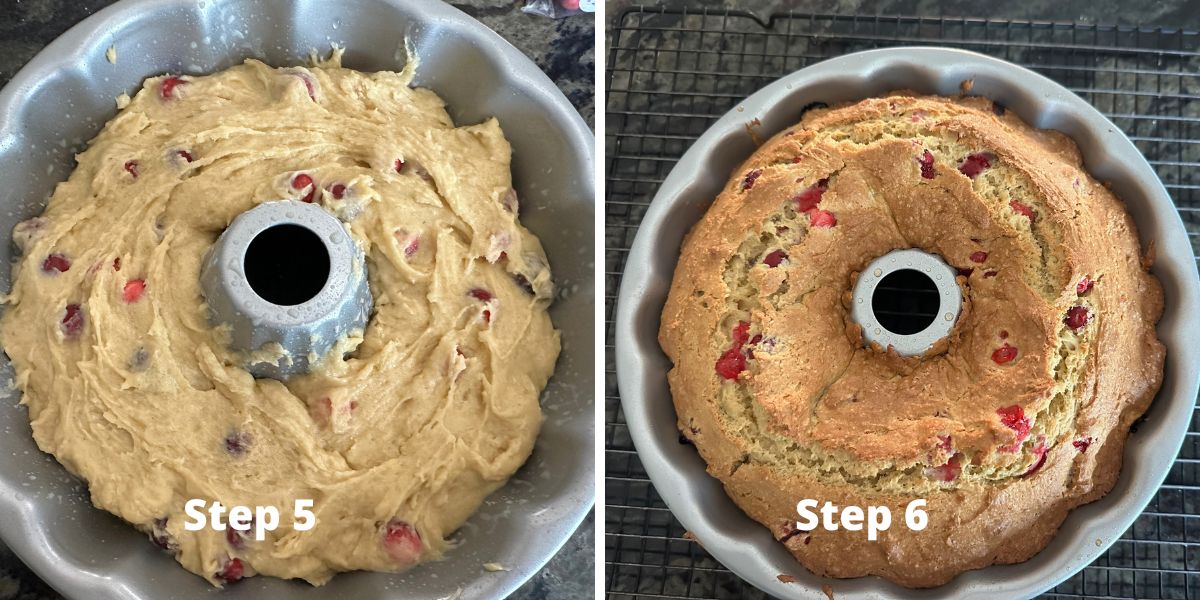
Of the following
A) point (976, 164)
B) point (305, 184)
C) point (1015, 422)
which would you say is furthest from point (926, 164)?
point (305, 184)

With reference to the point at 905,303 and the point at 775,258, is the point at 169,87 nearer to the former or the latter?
the point at 775,258

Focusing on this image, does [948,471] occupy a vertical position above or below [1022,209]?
below

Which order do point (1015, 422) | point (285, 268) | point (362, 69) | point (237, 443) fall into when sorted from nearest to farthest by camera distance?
point (1015, 422)
point (237, 443)
point (285, 268)
point (362, 69)

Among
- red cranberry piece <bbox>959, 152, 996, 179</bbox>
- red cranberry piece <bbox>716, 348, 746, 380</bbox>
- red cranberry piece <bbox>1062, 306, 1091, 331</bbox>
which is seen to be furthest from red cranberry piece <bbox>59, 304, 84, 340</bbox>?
red cranberry piece <bbox>1062, 306, 1091, 331</bbox>

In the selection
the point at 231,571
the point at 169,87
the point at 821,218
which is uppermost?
the point at 169,87

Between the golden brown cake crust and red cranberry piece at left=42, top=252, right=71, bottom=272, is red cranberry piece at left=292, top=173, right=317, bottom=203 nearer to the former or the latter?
red cranberry piece at left=42, top=252, right=71, bottom=272

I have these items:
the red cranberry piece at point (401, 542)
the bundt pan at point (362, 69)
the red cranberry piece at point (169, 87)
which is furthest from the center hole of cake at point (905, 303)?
the red cranberry piece at point (169, 87)

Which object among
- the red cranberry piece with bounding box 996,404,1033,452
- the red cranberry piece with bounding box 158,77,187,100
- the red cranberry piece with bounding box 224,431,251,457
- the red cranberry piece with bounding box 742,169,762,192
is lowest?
the red cranberry piece with bounding box 224,431,251,457
